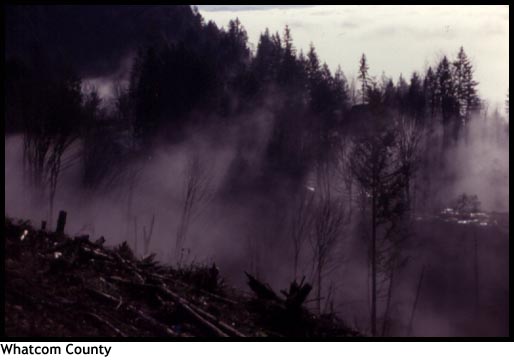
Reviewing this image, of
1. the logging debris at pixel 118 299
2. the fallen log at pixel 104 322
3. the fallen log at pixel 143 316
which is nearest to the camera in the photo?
the fallen log at pixel 104 322

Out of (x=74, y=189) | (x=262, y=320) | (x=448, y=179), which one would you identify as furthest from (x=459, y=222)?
(x=262, y=320)

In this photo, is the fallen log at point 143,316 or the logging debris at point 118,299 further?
the fallen log at point 143,316

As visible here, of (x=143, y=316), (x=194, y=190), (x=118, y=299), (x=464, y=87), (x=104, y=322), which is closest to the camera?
(x=104, y=322)

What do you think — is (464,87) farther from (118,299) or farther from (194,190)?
(118,299)

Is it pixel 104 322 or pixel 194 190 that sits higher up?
pixel 194 190

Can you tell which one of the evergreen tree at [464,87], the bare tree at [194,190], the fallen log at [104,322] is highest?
the evergreen tree at [464,87]

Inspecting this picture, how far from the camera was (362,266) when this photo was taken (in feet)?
114

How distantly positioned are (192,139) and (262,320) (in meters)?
34.7

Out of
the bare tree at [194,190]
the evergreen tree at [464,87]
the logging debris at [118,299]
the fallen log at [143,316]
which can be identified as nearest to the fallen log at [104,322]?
the logging debris at [118,299]

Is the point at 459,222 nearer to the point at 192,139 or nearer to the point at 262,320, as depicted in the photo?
the point at 192,139

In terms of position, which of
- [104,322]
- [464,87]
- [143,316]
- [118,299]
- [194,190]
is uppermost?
[464,87]

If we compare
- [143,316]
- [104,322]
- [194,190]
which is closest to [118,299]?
[143,316]

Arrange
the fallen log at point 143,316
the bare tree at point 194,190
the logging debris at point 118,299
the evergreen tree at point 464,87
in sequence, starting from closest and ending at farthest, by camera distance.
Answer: the logging debris at point 118,299
the fallen log at point 143,316
the bare tree at point 194,190
the evergreen tree at point 464,87

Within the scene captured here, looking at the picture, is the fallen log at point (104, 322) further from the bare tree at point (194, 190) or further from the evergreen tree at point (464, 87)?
the evergreen tree at point (464, 87)
